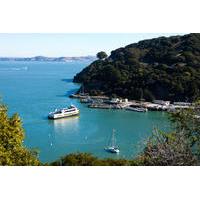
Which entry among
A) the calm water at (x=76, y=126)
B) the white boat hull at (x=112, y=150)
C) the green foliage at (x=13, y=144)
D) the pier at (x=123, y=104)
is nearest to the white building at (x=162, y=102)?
the pier at (x=123, y=104)

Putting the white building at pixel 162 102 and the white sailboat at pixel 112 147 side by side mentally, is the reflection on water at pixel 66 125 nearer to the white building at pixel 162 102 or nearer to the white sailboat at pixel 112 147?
the white sailboat at pixel 112 147

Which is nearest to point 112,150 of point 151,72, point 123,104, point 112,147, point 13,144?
point 112,147

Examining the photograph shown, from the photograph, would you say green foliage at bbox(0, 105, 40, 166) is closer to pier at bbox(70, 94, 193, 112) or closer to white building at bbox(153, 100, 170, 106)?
pier at bbox(70, 94, 193, 112)

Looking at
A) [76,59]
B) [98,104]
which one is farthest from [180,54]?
[76,59]

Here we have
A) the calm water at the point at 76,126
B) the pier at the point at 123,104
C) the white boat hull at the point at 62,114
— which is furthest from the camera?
the pier at the point at 123,104

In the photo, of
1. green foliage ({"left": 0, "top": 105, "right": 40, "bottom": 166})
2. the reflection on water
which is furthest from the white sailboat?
green foliage ({"left": 0, "top": 105, "right": 40, "bottom": 166})
